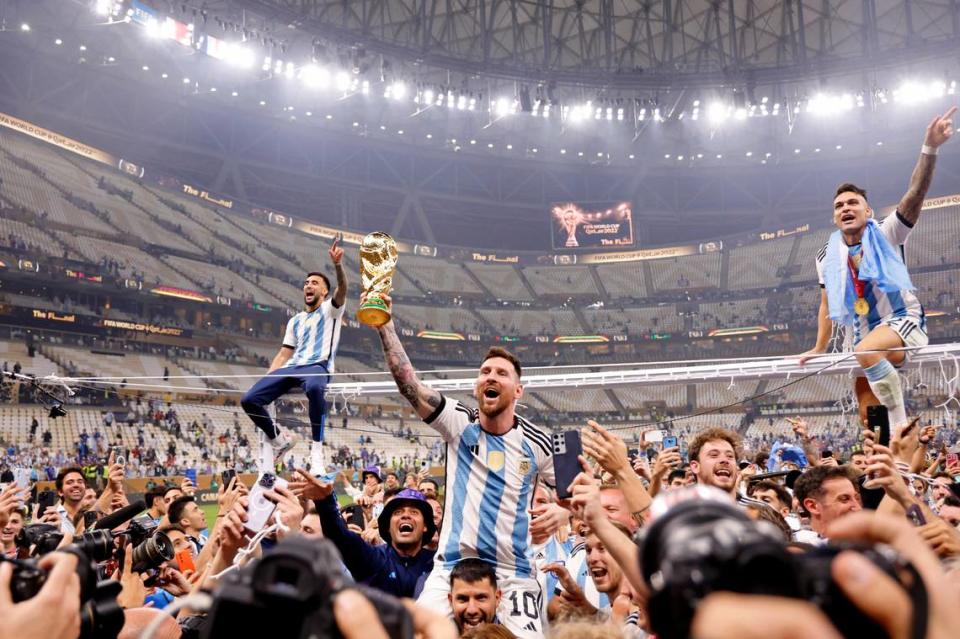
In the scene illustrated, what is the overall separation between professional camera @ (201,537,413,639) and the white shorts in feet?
9.40

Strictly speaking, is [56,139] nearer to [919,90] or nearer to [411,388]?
[411,388]

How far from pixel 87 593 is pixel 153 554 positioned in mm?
2382

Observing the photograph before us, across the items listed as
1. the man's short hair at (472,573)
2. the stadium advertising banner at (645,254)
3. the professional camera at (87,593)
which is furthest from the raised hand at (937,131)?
the stadium advertising banner at (645,254)

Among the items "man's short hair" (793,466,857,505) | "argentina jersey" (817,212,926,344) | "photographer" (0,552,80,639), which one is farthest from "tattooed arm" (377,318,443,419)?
"argentina jersey" (817,212,926,344)

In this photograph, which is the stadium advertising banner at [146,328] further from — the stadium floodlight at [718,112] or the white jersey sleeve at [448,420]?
the white jersey sleeve at [448,420]

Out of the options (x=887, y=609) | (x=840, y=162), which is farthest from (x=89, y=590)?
(x=840, y=162)

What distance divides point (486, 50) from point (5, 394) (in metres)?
25.2

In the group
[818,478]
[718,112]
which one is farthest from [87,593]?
[718,112]

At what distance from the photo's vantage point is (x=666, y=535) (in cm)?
99

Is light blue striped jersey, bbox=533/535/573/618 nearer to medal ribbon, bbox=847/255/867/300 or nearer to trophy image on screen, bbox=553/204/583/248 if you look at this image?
medal ribbon, bbox=847/255/867/300

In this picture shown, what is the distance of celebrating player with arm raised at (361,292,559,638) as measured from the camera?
4.14 m

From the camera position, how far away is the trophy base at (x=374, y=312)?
4.26 meters

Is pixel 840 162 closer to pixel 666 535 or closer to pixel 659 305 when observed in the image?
pixel 659 305

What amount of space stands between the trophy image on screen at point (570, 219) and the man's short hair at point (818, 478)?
45082mm
